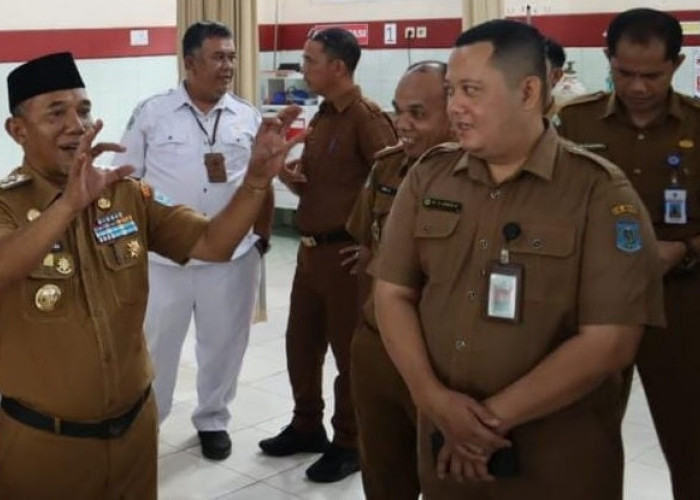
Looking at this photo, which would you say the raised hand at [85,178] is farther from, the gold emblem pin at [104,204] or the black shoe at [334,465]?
the black shoe at [334,465]

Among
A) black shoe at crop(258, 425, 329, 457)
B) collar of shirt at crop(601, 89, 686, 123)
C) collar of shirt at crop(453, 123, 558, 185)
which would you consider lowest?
black shoe at crop(258, 425, 329, 457)

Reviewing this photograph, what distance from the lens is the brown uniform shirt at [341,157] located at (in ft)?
11.8

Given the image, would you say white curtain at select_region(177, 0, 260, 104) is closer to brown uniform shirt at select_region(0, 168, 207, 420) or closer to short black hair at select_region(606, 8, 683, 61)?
short black hair at select_region(606, 8, 683, 61)

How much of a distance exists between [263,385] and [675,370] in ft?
7.75

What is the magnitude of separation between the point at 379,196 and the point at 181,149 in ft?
3.71

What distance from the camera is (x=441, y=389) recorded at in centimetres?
190

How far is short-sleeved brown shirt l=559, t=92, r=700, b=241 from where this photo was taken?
2.69 m

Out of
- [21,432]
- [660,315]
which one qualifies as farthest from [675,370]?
[21,432]

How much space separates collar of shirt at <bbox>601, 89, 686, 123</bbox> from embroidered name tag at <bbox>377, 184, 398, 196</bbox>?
0.67m

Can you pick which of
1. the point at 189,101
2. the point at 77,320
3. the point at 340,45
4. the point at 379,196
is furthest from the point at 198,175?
the point at 77,320

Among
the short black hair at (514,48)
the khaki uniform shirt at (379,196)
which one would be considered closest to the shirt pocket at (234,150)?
the khaki uniform shirt at (379,196)

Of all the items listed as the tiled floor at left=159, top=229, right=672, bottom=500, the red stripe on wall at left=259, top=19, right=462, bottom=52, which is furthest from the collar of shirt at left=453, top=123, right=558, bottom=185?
the red stripe on wall at left=259, top=19, right=462, bottom=52

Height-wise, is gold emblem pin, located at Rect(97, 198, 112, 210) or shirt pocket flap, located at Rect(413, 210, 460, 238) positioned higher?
gold emblem pin, located at Rect(97, 198, 112, 210)

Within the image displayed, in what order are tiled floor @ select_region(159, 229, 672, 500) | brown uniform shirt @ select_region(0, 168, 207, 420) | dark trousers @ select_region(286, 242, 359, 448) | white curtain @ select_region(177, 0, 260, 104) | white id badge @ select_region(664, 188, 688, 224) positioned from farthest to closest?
white curtain @ select_region(177, 0, 260, 104)
dark trousers @ select_region(286, 242, 359, 448)
tiled floor @ select_region(159, 229, 672, 500)
white id badge @ select_region(664, 188, 688, 224)
brown uniform shirt @ select_region(0, 168, 207, 420)
